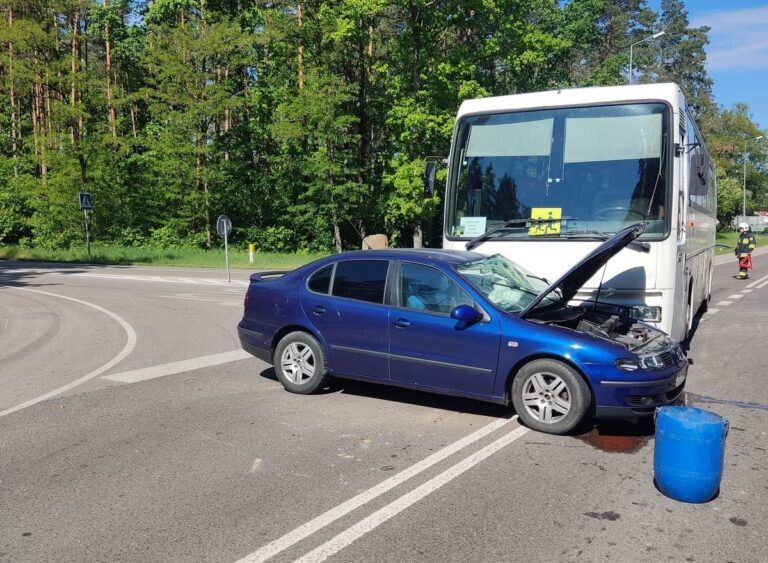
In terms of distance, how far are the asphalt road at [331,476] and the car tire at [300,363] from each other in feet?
0.50

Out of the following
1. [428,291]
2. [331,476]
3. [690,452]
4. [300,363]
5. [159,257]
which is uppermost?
[428,291]

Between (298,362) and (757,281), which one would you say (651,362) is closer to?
(298,362)

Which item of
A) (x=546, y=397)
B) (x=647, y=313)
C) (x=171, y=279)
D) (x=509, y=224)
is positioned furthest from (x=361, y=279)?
(x=171, y=279)

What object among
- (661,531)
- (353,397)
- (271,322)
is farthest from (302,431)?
(661,531)

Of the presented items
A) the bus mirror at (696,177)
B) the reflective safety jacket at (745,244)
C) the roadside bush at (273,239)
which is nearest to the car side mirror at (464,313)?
the bus mirror at (696,177)

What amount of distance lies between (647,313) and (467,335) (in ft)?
7.15

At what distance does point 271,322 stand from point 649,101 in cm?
472

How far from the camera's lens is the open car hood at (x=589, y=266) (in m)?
5.65

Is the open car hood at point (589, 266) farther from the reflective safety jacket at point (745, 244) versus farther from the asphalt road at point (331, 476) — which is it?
the reflective safety jacket at point (745, 244)

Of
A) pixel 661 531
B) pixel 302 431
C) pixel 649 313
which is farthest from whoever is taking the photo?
pixel 649 313

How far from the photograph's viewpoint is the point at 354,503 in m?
4.07

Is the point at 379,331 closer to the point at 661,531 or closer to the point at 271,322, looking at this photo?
the point at 271,322

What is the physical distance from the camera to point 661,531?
3.69m

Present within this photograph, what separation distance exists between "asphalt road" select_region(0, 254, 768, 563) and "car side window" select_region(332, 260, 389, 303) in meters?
1.09
